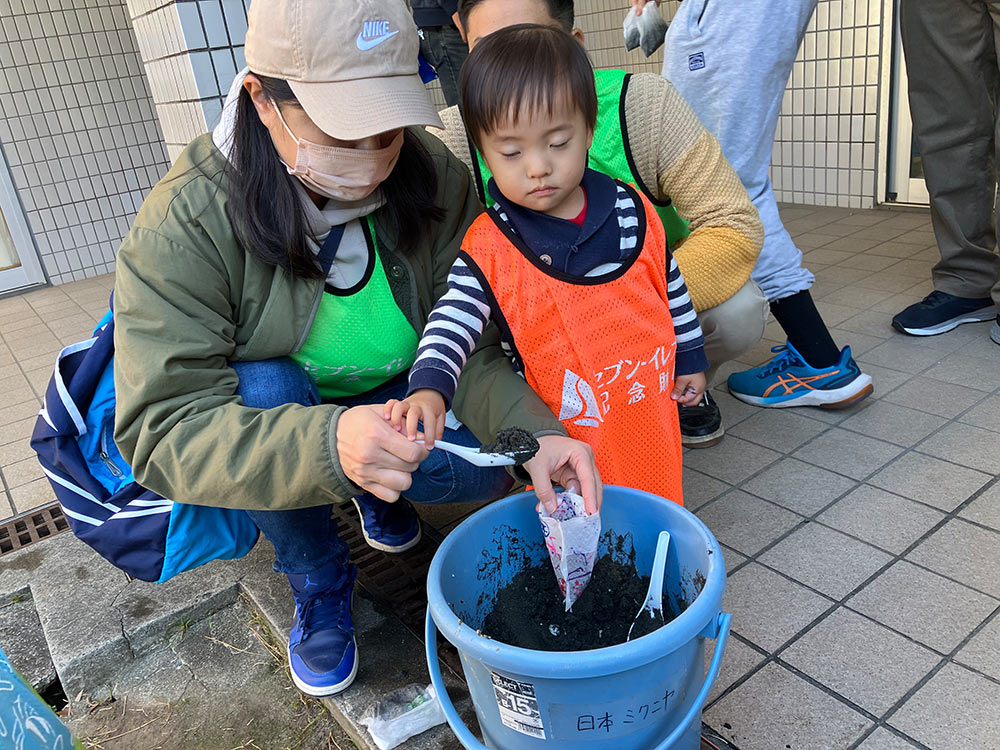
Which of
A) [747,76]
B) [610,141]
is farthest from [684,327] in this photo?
[747,76]

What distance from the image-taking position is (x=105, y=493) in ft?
4.91

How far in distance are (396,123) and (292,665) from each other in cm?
105

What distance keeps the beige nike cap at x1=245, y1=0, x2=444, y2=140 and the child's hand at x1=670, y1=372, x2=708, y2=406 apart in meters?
0.73

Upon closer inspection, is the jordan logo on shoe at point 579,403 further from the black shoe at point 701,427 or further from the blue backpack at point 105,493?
the black shoe at point 701,427

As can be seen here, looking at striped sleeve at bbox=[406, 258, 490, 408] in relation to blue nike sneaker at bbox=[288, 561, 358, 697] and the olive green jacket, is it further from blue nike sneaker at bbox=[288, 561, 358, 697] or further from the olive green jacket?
blue nike sneaker at bbox=[288, 561, 358, 697]

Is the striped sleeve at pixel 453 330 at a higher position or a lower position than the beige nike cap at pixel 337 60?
lower

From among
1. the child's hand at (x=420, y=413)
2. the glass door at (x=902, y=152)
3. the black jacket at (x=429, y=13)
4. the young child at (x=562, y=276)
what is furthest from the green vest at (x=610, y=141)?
the glass door at (x=902, y=152)

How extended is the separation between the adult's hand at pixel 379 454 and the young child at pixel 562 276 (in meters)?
0.16

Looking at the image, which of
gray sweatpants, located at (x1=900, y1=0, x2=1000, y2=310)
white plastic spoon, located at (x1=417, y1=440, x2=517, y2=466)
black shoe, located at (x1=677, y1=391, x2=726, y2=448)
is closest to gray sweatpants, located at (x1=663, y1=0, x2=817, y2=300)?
black shoe, located at (x1=677, y1=391, x2=726, y2=448)

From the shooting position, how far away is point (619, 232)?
1.47 metres

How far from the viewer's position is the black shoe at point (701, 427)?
2.21 meters

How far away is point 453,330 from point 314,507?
45 centimetres

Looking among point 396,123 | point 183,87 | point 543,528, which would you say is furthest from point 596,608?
point 183,87

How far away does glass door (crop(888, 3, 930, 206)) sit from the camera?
3.91m
